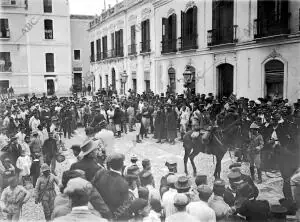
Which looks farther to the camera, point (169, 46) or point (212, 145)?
point (169, 46)

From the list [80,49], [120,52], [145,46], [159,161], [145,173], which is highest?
[80,49]

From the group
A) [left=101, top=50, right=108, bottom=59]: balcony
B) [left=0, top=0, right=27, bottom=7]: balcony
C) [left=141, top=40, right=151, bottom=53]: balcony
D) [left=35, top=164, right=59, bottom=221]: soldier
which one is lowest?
[left=35, top=164, right=59, bottom=221]: soldier

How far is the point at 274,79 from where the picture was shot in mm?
14117

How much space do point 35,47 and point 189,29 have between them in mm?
20121

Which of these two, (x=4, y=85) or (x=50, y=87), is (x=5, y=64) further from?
(x=50, y=87)

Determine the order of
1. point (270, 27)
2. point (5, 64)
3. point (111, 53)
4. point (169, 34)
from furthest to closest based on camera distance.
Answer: point (5, 64), point (111, 53), point (169, 34), point (270, 27)

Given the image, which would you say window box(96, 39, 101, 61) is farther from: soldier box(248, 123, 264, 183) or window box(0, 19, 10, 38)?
soldier box(248, 123, 264, 183)

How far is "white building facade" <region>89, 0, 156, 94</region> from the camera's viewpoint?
24.4m

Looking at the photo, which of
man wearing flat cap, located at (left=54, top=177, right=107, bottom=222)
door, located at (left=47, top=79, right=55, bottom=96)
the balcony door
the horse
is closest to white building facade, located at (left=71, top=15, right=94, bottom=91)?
door, located at (left=47, top=79, right=55, bottom=96)

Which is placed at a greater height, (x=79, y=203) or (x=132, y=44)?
(x=132, y=44)

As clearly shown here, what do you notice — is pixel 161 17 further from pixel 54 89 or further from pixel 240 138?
pixel 54 89

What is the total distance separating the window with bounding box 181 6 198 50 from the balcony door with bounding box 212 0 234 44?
164 cm

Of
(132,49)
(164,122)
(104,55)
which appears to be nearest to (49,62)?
(104,55)

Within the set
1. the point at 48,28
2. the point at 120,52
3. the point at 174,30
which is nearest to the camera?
the point at 174,30
